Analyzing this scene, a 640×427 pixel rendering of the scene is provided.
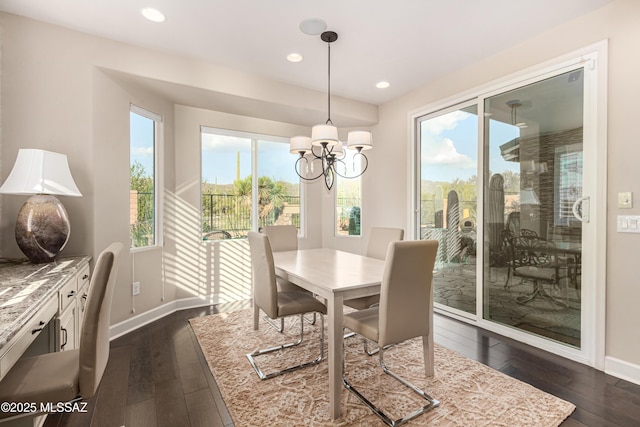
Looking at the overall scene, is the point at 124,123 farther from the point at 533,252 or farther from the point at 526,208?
the point at 533,252

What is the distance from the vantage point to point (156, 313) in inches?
136

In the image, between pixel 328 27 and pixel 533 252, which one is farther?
pixel 533 252

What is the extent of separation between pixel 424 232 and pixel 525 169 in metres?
1.39

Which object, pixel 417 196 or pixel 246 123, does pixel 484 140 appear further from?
pixel 246 123

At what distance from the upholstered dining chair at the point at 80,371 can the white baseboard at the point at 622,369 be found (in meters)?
3.27

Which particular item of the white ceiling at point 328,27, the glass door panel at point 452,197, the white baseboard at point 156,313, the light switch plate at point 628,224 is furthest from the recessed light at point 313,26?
the white baseboard at point 156,313

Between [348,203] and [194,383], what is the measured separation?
11.0 feet

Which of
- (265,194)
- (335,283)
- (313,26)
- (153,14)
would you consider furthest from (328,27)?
(265,194)

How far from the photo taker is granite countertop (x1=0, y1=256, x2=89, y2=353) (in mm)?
1150

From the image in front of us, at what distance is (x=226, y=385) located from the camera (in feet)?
6.98

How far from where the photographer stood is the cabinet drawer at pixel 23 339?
1.05 meters

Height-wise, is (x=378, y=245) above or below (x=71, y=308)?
above

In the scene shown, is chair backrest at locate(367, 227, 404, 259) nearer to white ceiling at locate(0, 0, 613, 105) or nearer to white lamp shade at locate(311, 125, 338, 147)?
white lamp shade at locate(311, 125, 338, 147)

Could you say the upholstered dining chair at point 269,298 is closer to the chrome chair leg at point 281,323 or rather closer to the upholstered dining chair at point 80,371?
the chrome chair leg at point 281,323
